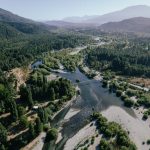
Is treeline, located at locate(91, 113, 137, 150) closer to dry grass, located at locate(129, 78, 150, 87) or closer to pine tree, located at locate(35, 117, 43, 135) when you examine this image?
pine tree, located at locate(35, 117, 43, 135)

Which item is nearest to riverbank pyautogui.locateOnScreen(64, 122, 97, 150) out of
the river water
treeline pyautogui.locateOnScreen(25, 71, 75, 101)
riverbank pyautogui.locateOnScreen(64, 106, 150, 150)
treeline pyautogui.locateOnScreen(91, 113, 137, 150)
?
riverbank pyautogui.locateOnScreen(64, 106, 150, 150)

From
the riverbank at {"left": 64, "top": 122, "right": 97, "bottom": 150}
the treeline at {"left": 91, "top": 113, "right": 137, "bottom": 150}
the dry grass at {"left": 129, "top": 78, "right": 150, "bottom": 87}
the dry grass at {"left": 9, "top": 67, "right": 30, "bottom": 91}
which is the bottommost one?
Answer: the dry grass at {"left": 129, "top": 78, "right": 150, "bottom": 87}

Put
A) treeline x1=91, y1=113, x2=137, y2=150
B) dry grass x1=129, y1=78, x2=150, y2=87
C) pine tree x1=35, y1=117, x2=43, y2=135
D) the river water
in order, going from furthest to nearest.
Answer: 1. dry grass x1=129, y1=78, x2=150, y2=87
2. the river water
3. pine tree x1=35, y1=117, x2=43, y2=135
4. treeline x1=91, y1=113, x2=137, y2=150

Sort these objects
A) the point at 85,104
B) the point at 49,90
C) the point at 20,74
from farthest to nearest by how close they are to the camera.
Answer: the point at 20,74 → the point at 49,90 → the point at 85,104

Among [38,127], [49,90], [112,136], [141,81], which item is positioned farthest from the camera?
[141,81]

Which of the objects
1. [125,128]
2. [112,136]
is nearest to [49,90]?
[125,128]

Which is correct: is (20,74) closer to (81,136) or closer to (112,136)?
(81,136)

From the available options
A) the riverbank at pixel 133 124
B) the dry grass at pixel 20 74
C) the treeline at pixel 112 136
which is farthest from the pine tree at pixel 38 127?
the dry grass at pixel 20 74

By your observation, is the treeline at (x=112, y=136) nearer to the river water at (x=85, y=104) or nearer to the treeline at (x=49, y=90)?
the river water at (x=85, y=104)

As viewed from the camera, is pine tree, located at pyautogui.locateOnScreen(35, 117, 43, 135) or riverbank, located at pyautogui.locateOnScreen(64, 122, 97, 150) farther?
pine tree, located at pyautogui.locateOnScreen(35, 117, 43, 135)

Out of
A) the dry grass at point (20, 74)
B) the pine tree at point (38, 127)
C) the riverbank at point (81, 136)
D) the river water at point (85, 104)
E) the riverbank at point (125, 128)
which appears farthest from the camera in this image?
the dry grass at point (20, 74)
